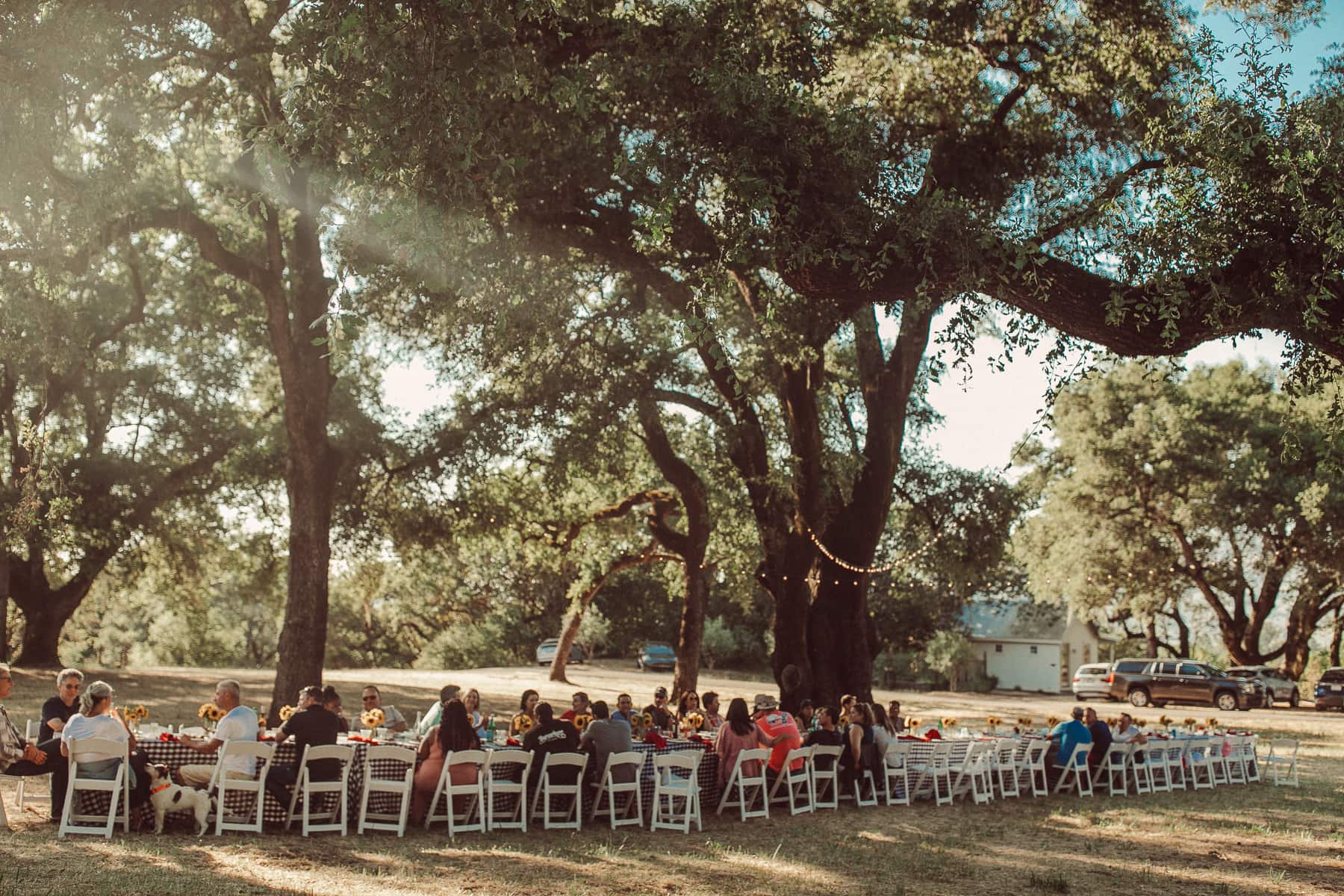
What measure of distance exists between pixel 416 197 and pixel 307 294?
33.4ft

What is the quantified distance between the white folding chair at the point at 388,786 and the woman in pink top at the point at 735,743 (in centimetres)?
327

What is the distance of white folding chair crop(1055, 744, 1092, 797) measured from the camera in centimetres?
1437

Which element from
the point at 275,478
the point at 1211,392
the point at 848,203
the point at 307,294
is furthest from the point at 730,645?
the point at 848,203

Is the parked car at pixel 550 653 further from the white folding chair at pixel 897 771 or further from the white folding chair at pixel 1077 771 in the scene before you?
the white folding chair at pixel 897 771

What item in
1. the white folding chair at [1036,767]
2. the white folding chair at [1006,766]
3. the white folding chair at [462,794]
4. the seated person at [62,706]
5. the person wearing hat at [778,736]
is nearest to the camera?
the seated person at [62,706]

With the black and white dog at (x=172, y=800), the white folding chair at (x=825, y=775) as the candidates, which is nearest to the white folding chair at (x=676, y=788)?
the white folding chair at (x=825, y=775)

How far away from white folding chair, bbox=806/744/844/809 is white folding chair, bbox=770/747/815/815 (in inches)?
3.0

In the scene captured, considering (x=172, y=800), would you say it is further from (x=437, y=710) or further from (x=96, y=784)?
(x=437, y=710)

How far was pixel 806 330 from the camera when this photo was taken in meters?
15.0

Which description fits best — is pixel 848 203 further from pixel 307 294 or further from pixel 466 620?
pixel 466 620

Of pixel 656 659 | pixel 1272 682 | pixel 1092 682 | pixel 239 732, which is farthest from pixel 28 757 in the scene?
pixel 656 659

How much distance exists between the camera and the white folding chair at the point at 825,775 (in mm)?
12062

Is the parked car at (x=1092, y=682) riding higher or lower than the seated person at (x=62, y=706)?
lower

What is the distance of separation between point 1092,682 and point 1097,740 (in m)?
26.3
